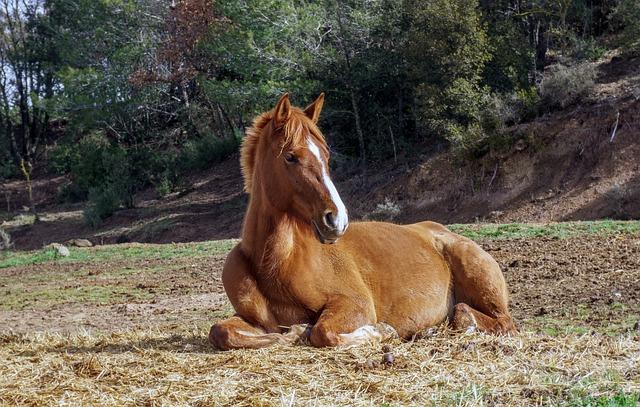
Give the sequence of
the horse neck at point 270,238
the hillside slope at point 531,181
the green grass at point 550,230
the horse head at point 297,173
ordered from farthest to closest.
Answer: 1. the hillside slope at point 531,181
2. the green grass at point 550,230
3. the horse neck at point 270,238
4. the horse head at point 297,173

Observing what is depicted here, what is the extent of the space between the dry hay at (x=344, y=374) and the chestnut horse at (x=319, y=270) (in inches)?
12.0

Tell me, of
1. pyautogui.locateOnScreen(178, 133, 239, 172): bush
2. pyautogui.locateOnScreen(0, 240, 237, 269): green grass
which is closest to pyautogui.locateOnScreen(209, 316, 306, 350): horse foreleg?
pyautogui.locateOnScreen(0, 240, 237, 269): green grass

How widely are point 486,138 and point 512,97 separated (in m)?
1.55

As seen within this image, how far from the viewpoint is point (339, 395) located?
462 centimetres

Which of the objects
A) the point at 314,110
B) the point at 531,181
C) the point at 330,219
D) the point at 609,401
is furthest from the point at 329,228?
the point at 531,181

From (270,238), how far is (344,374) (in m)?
1.47

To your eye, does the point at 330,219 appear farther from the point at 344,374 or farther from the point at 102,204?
the point at 102,204

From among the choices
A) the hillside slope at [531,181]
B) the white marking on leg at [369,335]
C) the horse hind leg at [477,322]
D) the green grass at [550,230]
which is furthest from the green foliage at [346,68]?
the white marking on leg at [369,335]

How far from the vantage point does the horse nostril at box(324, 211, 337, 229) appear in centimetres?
548

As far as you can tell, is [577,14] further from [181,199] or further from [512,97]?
[181,199]

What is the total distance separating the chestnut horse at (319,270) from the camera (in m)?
5.82

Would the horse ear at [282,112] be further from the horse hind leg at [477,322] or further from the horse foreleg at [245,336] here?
the horse hind leg at [477,322]

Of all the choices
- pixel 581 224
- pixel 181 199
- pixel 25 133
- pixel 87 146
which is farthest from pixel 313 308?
pixel 25 133

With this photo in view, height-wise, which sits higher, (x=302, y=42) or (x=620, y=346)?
(x=302, y=42)
